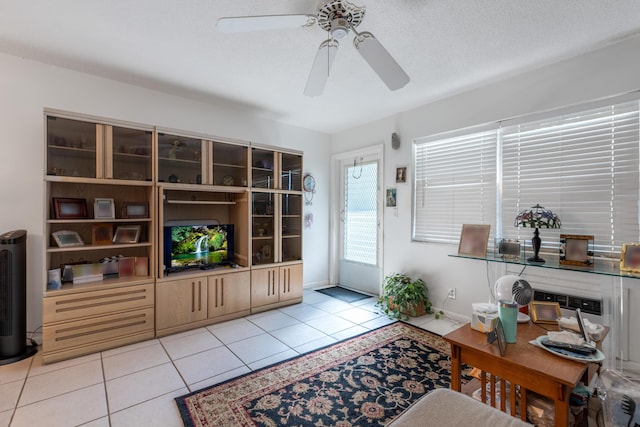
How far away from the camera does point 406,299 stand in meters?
3.48

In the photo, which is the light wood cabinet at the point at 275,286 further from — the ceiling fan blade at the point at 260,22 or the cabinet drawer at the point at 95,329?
the ceiling fan blade at the point at 260,22

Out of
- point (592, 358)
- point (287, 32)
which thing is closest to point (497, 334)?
point (592, 358)

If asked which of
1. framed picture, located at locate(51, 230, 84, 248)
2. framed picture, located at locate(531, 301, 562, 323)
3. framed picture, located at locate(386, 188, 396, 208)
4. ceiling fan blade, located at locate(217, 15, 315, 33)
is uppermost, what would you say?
ceiling fan blade, located at locate(217, 15, 315, 33)

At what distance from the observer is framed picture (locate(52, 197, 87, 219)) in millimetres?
2672

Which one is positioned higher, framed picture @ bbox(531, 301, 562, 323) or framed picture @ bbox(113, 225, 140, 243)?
framed picture @ bbox(113, 225, 140, 243)

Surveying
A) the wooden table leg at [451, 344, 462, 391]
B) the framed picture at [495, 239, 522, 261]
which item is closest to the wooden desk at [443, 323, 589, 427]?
the wooden table leg at [451, 344, 462, 391]

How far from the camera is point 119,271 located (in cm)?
300

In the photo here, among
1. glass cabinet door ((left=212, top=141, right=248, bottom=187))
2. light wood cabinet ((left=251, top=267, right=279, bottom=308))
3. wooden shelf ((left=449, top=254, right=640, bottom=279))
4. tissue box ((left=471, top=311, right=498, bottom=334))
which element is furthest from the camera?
light wood cabinet ((left=251, top=267, right=279, bottom=308))

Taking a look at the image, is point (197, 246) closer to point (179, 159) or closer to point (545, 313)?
point (179, 159)

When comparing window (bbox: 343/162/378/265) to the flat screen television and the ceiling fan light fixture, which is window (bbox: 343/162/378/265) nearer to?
the flat screen television

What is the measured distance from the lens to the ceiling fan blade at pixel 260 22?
5.31ft

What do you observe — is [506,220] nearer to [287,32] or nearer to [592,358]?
[592,358]

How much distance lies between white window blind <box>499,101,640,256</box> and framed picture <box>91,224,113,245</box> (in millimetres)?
3962

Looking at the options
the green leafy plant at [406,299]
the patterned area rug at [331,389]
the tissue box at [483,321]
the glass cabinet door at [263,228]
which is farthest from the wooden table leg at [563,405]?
the glass cabinet door at [263,228]
